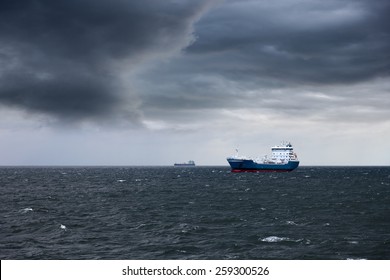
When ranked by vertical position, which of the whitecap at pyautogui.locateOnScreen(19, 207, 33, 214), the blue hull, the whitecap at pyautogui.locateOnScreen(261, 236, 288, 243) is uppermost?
the blue hull

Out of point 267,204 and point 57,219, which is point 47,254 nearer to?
point 57,219

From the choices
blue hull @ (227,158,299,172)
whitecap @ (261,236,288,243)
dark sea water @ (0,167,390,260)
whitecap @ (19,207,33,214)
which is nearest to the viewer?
dark sea water @ (0,167,390,260)

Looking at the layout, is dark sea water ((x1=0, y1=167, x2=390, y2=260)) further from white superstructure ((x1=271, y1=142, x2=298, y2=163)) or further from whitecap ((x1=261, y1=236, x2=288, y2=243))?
white superstructure ((x1=271, y1=142, x2=298, y2=163))

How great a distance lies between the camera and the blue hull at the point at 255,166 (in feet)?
549

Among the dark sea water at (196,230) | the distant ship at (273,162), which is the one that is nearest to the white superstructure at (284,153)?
the distant ship at (273,162)

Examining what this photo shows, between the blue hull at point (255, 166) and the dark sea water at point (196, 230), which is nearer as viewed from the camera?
the dark sea water at point (196, 230)

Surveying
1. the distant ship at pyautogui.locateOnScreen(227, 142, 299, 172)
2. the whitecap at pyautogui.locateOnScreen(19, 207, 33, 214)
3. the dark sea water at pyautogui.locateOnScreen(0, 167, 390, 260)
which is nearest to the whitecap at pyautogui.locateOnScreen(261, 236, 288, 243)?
the dark sea water at pyautogui.locateOnScreen(0, 167, 390, 260)

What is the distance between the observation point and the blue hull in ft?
549

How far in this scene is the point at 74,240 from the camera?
3083 centimetres

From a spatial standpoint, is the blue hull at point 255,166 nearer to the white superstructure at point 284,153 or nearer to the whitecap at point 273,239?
the white superstructure at point 284,153
